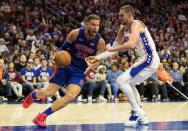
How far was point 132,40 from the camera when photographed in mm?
8039

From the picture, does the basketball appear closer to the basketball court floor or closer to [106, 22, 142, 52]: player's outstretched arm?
[106, 22, 142, 52]: player's outstretched arm

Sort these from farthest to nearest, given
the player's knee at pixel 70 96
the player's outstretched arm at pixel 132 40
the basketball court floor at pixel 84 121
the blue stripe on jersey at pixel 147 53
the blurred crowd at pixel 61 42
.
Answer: the blurred crowd at pixel 61 42 → the blue stripe on jersey at pixel 147 53 → the player's outstretched arm at pixel 132 40 → the player's knee at pixel 70 96 → the basketball court floor at pixel 84 121

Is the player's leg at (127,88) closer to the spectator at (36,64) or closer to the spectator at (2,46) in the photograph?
the spectator at (36,64)

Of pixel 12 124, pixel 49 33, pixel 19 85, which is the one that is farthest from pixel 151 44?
pixel 49 33

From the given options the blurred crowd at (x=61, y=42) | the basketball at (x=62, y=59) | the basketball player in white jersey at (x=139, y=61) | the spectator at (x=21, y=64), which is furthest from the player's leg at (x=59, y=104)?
the spectator at (x=21, y=64)

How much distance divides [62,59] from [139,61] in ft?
4.52

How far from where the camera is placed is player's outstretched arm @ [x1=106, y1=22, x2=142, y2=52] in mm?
7980

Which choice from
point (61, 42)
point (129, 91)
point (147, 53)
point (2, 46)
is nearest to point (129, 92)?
point (129, 91)

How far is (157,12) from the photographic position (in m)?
24.8

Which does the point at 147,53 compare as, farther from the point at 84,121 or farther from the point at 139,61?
the point at 84,121

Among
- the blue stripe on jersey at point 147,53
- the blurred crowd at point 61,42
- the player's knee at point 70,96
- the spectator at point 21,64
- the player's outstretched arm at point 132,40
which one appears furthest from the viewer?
the spectator at point 21,64

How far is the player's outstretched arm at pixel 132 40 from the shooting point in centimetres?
798

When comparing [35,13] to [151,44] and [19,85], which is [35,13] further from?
[151,44]

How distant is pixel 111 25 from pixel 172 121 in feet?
40.6
